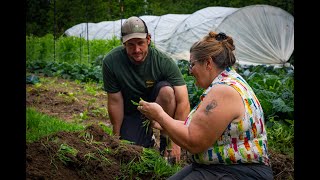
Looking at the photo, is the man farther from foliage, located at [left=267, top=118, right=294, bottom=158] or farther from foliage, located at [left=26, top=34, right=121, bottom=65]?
foliage, located at [left=26, top=34, right=121, bottom=65]

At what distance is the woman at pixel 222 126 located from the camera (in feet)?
9.36

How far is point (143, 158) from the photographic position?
12.5ft

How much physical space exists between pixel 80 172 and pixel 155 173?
59 centimetres

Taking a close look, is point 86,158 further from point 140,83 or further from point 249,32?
point 249,32

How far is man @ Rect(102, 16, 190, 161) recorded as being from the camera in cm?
485

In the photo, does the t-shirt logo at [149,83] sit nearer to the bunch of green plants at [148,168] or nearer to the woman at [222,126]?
the bunch of green plants at [148,168]

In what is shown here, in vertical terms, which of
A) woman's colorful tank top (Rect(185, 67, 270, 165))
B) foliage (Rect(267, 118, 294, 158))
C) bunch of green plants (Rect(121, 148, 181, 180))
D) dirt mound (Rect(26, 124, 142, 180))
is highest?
woman's colorful tank top (Rect(185, 67, 270, 165))

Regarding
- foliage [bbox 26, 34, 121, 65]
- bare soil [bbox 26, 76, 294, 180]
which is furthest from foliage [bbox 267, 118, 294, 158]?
Answer: foliage [bbox 26, 34, 121, 65]

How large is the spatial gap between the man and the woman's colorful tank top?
6.22 feet

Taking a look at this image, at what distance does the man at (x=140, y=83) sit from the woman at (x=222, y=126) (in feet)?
5.85

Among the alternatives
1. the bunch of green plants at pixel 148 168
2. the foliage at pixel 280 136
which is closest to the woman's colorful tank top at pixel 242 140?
the bunch of green plants at pixel 148 168

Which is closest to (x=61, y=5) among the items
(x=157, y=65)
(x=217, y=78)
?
(x=157, y=65)
